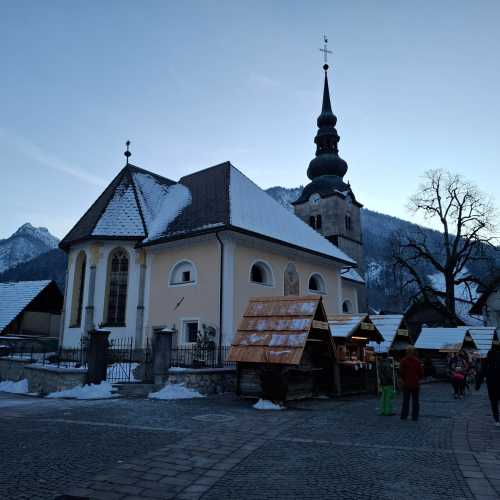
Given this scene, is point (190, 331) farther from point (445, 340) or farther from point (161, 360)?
point (445, 340)

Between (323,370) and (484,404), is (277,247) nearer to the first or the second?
(323,370)

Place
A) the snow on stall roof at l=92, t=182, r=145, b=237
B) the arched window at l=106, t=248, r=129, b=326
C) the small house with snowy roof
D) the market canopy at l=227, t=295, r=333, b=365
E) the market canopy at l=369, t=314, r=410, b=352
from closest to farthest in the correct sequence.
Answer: the market canopy at l=227, t=295, r=333, b=365
the market canopy at l=369, t=314, r=410, b=352
the arched window at l=106, t=248, r=129, b=326
the snow on stall roof at l=92, t=182, r=145, b=237
the small house with snowy roof

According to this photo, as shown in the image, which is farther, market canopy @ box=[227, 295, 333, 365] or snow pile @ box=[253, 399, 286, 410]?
market canopy @ box=[227, 295, 333, 365]

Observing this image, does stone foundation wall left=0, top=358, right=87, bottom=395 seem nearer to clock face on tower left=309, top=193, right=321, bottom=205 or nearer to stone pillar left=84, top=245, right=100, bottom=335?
stone pillar left=84, top=245, right=100, bottom=335

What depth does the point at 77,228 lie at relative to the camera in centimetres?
2516

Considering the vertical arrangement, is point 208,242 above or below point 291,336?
above

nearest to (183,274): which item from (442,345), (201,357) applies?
(201,357)

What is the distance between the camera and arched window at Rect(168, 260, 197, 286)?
21.2m

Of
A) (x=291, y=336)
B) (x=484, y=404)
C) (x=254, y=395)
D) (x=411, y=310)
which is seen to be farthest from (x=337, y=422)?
(x=411, y=310)

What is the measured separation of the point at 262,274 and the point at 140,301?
6.02 m

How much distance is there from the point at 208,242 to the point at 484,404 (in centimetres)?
1235

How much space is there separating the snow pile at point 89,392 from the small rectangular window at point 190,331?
19.6ft

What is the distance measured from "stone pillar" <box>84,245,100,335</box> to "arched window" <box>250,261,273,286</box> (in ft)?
25.7

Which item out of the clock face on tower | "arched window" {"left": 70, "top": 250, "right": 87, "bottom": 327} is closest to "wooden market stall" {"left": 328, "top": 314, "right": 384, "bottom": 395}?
"arched window" {"left": 70, "top": 250, "right": 87, "bottom": 327}
